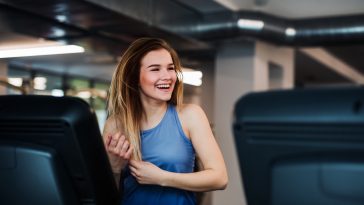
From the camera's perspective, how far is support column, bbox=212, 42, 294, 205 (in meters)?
5.44

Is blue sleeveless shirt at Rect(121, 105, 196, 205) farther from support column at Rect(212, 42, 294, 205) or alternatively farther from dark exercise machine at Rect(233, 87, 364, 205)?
support column at Rect(212, 42, 294, 205)

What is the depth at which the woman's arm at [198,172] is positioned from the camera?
125cm

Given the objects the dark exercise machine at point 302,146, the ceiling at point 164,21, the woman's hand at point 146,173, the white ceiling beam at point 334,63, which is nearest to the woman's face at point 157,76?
the woman's hand at point 146,173

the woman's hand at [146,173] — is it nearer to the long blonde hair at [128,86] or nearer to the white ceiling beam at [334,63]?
the long blonde hair at [128,86]

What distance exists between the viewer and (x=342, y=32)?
15.3 feet

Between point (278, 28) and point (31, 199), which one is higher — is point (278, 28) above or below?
above

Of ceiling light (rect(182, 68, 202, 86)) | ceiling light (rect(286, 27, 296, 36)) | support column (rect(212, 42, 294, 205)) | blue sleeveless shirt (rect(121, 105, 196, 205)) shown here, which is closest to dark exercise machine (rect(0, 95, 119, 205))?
blue sleeveless shirt (rect(121, 105, 196, 205))

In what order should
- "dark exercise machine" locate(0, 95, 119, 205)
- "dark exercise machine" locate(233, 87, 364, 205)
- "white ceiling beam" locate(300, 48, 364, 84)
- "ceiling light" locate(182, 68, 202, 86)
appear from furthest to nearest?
1. "white ceiling beam" locate(300, 48, 364, 84)
2. "ceiling light" locate(182, 68, 202, 86)
3. "dark exercise machine" locate(0, 95, 119, 205)
4. "dark exercise machine" locate(233, 87, 364, 205)

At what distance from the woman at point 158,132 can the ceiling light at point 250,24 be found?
126 inches

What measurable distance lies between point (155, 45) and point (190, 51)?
365 cm

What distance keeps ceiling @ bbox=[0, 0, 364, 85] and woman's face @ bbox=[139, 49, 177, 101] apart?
6.22 feet

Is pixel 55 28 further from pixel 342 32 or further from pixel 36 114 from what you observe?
pixel 36 114

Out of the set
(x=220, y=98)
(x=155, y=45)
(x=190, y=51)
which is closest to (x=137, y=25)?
(x=190, y=51)

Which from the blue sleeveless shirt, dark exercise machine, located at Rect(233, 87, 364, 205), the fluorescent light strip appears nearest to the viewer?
dark exercise machine, located at Rect(233, 87, 364, 205)
